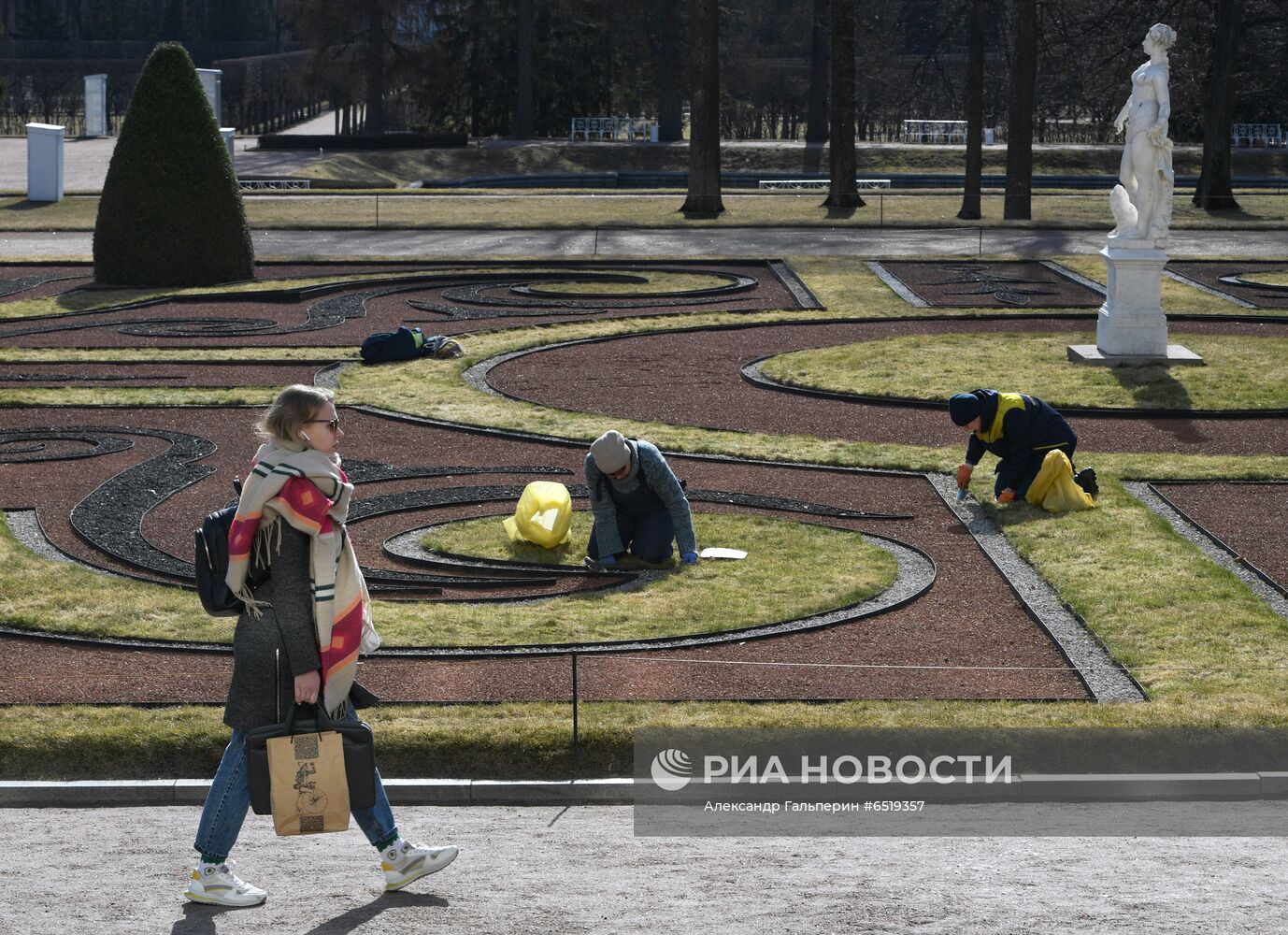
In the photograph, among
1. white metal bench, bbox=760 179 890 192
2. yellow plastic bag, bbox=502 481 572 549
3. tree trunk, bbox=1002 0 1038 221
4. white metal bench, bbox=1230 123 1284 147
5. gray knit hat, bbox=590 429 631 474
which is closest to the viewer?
gray knit hat, bbox=590 429 631 474

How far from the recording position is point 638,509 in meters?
12.1

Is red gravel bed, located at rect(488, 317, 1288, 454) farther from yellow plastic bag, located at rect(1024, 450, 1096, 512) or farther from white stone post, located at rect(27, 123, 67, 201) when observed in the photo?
white stone post, located at rect(27, 123, 67, 201)

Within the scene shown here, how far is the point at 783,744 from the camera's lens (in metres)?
8.75

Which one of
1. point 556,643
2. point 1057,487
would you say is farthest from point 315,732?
point 1057,487

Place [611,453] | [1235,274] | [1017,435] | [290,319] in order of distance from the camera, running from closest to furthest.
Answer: [611,453] → [1017,435] → [290,319] → [1235,274]

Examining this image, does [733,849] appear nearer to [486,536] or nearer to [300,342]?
[486,536]

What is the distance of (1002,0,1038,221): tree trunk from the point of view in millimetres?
38719

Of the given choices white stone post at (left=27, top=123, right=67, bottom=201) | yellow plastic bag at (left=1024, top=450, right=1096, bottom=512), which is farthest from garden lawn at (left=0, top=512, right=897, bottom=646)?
white stone post at (left=27, top=123, right=67, bottom=201)

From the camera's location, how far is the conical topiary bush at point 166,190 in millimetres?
28672

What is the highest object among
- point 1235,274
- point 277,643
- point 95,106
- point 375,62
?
point 375,62

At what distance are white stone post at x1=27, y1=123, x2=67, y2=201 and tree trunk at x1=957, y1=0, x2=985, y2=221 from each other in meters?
22.2

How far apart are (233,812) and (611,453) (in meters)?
5.05

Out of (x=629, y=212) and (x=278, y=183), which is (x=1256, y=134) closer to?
(x=629, y=212)

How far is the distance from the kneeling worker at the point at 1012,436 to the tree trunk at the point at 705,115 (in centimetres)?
2713
